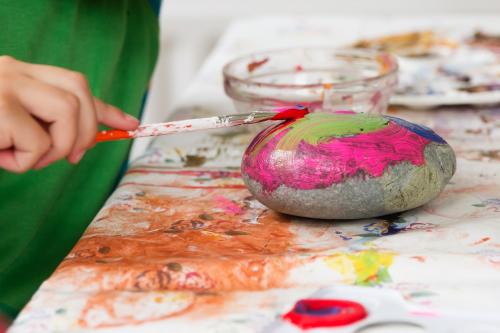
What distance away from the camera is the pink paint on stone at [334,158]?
467 millimetres

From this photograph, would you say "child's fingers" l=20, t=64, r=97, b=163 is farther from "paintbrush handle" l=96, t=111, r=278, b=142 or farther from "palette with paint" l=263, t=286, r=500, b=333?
"palette with paint" l=263, t=286, r=500, b=333

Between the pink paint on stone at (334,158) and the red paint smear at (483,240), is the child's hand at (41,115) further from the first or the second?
the red paint smear at (483,240)

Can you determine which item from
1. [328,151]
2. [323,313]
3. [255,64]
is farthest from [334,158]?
[255,64]

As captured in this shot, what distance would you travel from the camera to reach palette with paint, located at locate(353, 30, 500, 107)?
0.75 meters

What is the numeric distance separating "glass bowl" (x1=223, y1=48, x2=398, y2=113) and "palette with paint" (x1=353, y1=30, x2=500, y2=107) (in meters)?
0.06

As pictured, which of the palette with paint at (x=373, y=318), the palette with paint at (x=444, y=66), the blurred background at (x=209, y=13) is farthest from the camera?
the blurred background at (x=209, y=13)

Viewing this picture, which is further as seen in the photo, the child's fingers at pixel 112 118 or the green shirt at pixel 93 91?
the green shirt at pixel 93 91

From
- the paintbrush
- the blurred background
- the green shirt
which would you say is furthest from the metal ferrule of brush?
the blurred background

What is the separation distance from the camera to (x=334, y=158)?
0.47 meters

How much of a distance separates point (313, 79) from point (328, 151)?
0.94 feet

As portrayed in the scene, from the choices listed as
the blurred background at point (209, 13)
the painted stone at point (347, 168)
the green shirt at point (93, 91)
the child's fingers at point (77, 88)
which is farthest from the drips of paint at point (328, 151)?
the blurred background at point (209, 13)

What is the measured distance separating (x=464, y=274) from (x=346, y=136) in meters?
0.11

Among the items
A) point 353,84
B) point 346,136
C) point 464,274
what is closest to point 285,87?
point 353,84

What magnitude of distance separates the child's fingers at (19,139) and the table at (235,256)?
61 millimetres
